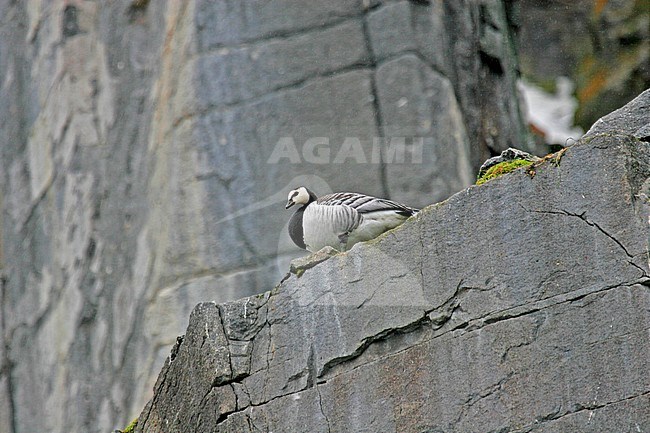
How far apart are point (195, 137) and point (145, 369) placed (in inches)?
90.5

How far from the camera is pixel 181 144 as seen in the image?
12398 mm

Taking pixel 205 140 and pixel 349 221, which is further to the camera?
pixel 205 140

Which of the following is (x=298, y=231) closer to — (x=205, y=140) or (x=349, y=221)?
(x=349, y=221)

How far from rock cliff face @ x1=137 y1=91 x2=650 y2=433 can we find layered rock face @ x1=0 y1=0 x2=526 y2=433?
566cm

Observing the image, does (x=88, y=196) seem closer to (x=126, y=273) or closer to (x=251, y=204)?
(x=126, y=273)

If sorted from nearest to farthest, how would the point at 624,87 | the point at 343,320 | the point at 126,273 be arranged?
the point at 343,320 < the point at 126,273 < the point at 624,87

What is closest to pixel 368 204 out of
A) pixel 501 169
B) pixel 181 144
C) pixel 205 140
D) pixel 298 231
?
pixel 298 231

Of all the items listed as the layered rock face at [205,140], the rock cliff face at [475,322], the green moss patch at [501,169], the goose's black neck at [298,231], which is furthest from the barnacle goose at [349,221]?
the layered rock face at [205,140]

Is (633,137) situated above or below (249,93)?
below

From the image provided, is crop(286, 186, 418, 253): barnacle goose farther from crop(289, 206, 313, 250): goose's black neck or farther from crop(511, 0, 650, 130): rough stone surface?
crop(511, 0, 650, 130): rough stone surface

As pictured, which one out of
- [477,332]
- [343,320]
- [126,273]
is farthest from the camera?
[126,273]

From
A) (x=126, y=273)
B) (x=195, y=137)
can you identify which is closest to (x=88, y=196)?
(x=126, y=273)

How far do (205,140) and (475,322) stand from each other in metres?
7.14

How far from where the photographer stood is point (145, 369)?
12.7m
